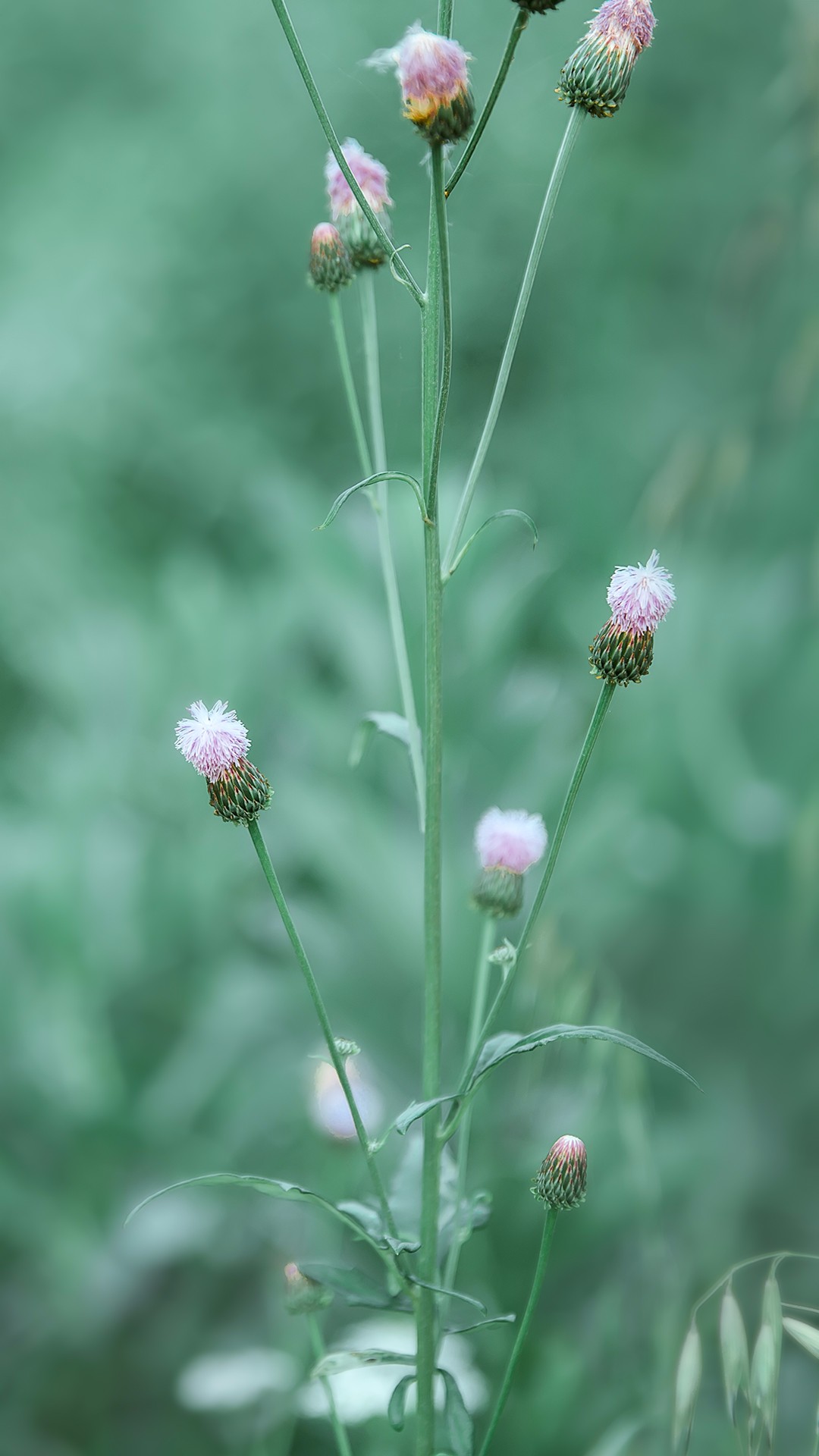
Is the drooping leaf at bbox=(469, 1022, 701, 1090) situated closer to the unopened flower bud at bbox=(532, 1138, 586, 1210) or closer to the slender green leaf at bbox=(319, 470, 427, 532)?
the unopened flower bud at bbox=(532, 1138, 586, 1210)

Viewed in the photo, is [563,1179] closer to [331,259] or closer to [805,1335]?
[805,1335]

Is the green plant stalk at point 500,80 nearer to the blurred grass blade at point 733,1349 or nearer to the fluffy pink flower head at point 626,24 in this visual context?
the fluffy pink flower head at point 626,24

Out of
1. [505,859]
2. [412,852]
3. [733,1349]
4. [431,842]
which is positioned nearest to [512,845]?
[505,859]

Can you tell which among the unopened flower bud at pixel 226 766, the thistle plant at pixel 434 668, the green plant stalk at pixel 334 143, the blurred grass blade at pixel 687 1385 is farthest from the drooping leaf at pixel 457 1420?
the green plant stalk at pixel 334 143

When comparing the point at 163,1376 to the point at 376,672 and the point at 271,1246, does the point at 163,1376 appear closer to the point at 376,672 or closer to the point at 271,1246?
the point at 271,1246

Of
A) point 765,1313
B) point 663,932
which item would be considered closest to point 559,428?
point 663,932

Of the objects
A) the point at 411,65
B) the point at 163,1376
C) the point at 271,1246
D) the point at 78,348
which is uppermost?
the point at 78,348
